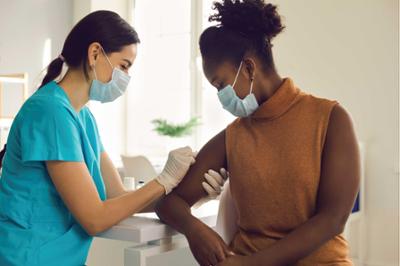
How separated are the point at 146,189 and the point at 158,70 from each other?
3.81 m

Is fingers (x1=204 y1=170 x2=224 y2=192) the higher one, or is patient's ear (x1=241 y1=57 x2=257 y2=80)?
patient's ear (x1=241 y1=57 x2=257 y2=80)

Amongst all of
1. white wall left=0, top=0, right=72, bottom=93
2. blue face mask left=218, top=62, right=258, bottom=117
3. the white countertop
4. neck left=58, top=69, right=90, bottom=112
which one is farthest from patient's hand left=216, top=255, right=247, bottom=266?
white wall left=0, top=0, right=72, bottom=93

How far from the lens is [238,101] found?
4.32 ft

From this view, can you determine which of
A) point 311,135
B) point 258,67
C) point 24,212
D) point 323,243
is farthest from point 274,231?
point 24,212

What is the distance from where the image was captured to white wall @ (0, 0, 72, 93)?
4688 mm

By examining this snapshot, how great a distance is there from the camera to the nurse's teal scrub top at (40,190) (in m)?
1.29

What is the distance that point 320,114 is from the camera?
4.09 feet

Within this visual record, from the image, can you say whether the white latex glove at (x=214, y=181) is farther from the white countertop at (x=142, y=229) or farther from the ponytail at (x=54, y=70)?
the ponytail at (x=54, y=70)

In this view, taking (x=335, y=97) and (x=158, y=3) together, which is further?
(x=158, y=3)

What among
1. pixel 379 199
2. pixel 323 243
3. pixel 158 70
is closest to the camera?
pixel 323 243

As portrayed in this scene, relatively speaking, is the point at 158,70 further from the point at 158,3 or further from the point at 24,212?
the point at 24,212

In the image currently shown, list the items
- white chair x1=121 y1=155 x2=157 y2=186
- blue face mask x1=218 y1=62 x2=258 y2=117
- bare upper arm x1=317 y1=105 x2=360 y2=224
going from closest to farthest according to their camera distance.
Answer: bare upper arm x1=317 y1=105 x2=360 y2=224
blue face mask x1=218 y1=62 x2=258 y2=117
white chair x1=121 y1=155 x2=157 y2=186

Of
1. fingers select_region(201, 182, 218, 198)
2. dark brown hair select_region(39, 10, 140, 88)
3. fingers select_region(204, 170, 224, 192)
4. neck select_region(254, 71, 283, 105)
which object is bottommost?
fingers select_region(201, 182, 218, 198)

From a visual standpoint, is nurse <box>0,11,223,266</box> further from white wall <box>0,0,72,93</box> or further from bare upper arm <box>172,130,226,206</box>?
white wall <box>0,0,72,93</box>
